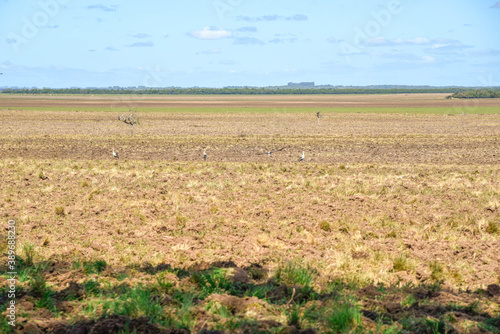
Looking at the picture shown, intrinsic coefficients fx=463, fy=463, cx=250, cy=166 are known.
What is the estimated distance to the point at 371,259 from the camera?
9.67 m

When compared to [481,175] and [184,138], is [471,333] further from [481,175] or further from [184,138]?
[184,138]

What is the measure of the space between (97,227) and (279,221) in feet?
15.5

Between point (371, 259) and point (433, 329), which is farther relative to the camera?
point (371, 259)

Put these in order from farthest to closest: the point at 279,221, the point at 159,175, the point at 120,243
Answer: the point at 159,175 < the point at 279,221 < the point at 120,243

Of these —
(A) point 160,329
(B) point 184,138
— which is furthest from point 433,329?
(B) point 184,138

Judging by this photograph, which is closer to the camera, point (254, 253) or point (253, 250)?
point (254, 253)

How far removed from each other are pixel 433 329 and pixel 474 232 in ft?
21.5

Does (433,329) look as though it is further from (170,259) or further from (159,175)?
(159,175)

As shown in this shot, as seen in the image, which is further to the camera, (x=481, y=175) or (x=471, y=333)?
(x=481, y=175)

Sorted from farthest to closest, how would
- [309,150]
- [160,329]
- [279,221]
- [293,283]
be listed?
[309,150]
[279,221]
[293,283]
[160,329]

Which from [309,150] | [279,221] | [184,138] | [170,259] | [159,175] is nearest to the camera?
[170,259]

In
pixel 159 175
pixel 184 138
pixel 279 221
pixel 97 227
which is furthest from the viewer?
pixel 184 138

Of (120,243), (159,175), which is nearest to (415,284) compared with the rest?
(120,243)

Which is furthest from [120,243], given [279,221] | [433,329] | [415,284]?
[433,329]
